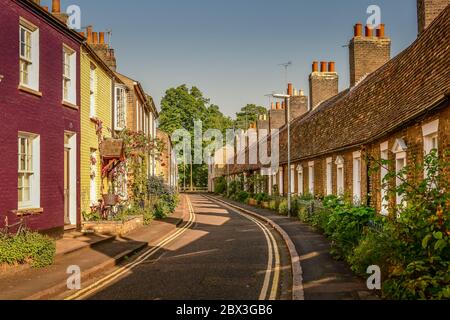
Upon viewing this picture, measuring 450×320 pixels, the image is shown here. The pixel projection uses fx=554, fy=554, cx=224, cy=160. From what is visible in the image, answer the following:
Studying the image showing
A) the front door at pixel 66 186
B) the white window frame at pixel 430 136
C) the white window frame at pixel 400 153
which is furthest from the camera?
the front door at pixel 66 186

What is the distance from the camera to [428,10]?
15586 mm

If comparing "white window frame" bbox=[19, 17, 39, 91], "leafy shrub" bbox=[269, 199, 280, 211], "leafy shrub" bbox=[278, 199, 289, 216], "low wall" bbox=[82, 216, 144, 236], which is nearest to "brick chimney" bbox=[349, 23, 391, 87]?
"leafy shrub" bbox=[278, 199, 289, 216]

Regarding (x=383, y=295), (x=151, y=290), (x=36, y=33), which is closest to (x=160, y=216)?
(x=36, y=33)

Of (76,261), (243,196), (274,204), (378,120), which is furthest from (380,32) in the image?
(243,196)

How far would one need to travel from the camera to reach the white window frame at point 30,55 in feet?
46.1

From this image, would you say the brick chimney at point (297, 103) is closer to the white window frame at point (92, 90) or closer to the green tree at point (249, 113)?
the white window frame at point (92, 90)

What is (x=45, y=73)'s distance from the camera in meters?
15.0

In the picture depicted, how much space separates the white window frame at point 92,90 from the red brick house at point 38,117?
222cm

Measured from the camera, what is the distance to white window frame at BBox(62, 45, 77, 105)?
1690 cm

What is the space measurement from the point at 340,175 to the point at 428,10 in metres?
8.30

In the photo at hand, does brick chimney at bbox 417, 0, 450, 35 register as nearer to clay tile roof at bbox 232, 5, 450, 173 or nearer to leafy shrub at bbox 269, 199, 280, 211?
clay tile roof at bbox 232, 5, 450, 173

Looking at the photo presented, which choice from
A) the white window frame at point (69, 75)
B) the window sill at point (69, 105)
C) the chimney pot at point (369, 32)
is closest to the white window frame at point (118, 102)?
the white window frame at point (69, 75)
